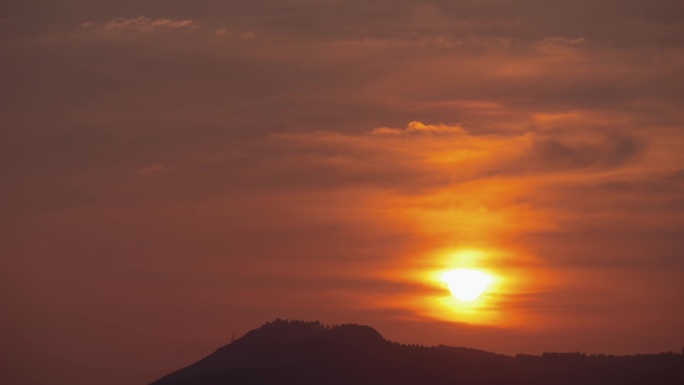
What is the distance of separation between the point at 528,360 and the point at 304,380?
22862 millimetres

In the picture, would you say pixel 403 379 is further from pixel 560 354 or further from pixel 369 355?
pixel 560 354

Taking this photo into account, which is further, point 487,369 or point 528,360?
point 528,360

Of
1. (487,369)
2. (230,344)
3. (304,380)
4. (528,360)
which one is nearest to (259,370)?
(304,380)

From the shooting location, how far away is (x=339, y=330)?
9744 cm

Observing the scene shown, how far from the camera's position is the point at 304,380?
293 ft

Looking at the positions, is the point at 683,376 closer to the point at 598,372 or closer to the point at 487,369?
the point at 598,372

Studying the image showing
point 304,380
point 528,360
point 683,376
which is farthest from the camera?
point 528,360

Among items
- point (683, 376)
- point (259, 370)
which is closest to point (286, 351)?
point (259, 370)

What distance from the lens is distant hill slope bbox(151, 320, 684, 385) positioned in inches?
3578

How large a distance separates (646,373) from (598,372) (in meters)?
3.97

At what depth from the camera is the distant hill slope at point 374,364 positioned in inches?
3578

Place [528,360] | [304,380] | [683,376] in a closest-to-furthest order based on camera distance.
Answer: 1. [304,380]
2. [683,376]
3. [528,360]

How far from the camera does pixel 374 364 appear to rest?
92750mm

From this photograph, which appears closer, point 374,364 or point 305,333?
point 374,364
